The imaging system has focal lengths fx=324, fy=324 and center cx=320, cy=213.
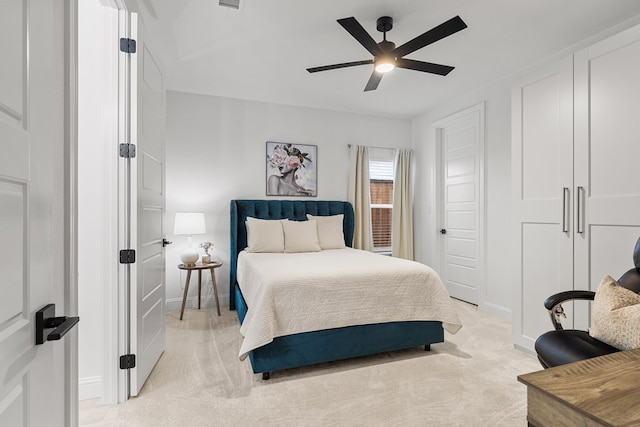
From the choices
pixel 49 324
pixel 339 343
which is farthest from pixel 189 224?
pixel 49 324

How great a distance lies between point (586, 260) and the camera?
2.36 metres

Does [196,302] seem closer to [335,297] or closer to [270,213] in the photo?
[270,213]

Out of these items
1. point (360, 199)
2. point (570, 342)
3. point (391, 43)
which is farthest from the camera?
point (360, 199)

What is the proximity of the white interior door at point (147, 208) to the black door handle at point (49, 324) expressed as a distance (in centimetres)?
128

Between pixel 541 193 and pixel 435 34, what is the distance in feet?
5.07

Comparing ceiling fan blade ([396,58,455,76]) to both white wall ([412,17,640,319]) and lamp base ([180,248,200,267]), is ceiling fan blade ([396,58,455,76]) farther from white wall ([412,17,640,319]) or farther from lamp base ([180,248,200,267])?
lamp base ([180,248,200,267])

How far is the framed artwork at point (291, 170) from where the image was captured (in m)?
4.51

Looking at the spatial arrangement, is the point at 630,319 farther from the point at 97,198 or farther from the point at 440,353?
the point at 97,198

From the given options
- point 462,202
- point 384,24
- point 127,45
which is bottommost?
point 462,202

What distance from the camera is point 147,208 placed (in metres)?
2.27

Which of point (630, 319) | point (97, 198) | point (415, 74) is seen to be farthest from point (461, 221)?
point (97, 198)

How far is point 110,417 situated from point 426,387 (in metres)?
1.94

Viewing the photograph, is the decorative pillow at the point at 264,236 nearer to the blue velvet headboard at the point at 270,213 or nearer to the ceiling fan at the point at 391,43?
the blue velvet headboard at the point at 270,213

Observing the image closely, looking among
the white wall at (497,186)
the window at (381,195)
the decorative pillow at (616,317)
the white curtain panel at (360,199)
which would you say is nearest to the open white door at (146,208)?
the decorative pillow at (616,317)
